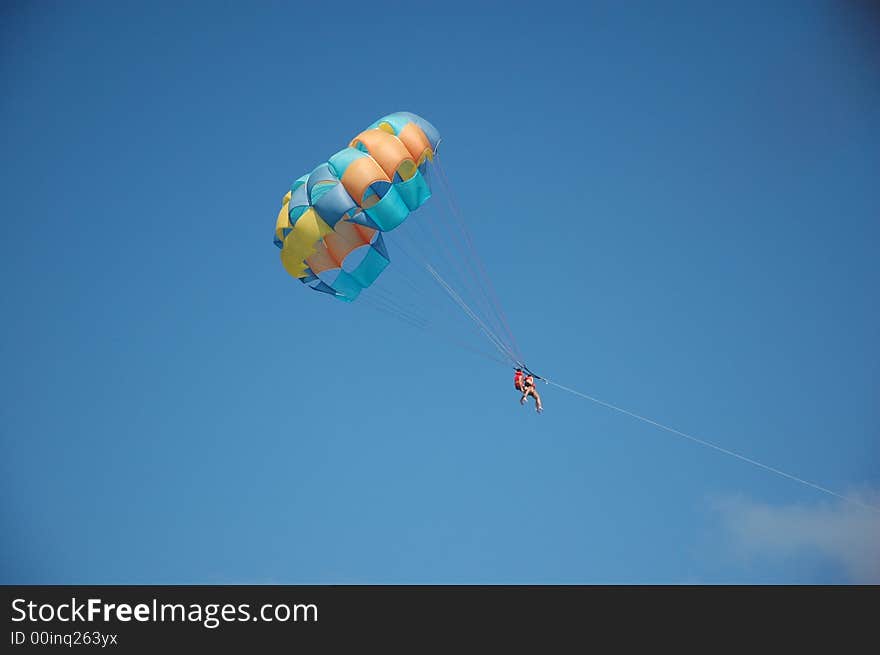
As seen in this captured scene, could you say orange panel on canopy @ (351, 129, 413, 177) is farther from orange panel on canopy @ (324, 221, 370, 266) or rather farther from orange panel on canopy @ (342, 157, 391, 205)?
orange panel on canopy @ (324, 221, 370, 266)

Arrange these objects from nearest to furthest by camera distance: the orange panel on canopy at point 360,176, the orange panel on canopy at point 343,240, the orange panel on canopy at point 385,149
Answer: the orange panel on canopy at point 360,176 < the orange panel on canopy at point 385,149 < the orange panel on canopy at point 343,240

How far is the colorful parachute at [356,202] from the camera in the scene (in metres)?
18.4

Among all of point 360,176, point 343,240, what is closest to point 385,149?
point 360,176

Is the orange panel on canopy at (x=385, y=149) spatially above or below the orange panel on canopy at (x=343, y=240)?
above

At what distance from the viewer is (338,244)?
754 inches

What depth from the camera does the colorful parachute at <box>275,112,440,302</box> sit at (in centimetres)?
1841

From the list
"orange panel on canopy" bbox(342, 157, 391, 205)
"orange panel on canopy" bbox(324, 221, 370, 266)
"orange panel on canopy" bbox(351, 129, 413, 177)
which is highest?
"orange panel on canopy" bbox(351, 129, 413, 177)

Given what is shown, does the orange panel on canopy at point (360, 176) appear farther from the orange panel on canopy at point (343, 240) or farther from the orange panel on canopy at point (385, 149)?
the orange panel on canopy at point (343, 240)

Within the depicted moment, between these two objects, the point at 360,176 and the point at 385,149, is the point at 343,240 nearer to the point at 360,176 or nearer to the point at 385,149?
the point at 360,176

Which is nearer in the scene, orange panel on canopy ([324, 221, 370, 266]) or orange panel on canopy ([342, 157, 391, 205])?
orange panel on canopy ([342, 157, 391, 205])
